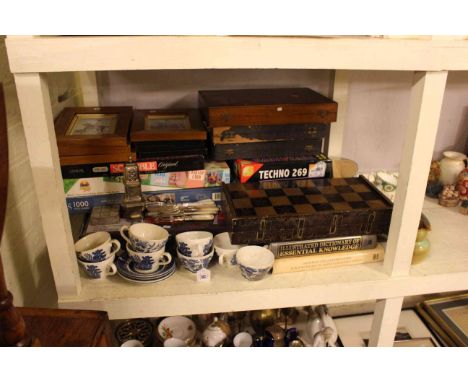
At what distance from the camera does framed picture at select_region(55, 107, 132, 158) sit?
0.84 metres

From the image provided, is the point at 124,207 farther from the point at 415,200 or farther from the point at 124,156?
the point at 415,200

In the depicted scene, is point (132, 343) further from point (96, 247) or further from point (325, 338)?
point (325, 338)

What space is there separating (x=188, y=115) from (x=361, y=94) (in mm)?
517

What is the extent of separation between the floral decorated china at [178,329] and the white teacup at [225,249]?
295 millimetres

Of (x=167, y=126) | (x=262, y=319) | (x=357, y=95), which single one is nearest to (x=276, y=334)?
(x=262, y=319)

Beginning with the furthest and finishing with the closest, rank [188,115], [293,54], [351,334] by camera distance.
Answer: [351,334]
[188,115]
[293,54]

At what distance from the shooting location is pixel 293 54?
631mm

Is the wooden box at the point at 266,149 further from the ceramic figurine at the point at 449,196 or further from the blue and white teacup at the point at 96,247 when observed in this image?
the ceramic figurine at the point at 449,196

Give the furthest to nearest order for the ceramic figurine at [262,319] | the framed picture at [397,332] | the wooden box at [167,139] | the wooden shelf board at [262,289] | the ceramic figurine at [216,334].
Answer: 1. the framed picture at [397,332]
2. the ceramic figurine at [262,319]
3. the ceramic figurine at [216,334]
4. the wooden box at [167,139]
5. the wooden shelf board at [262,289]

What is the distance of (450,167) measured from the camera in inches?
46.9

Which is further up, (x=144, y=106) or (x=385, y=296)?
(x=144, y=106)

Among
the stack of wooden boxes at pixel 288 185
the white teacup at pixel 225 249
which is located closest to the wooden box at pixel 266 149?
the stack of wooden boxes at pixel 288 185

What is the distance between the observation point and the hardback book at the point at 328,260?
85 cm
